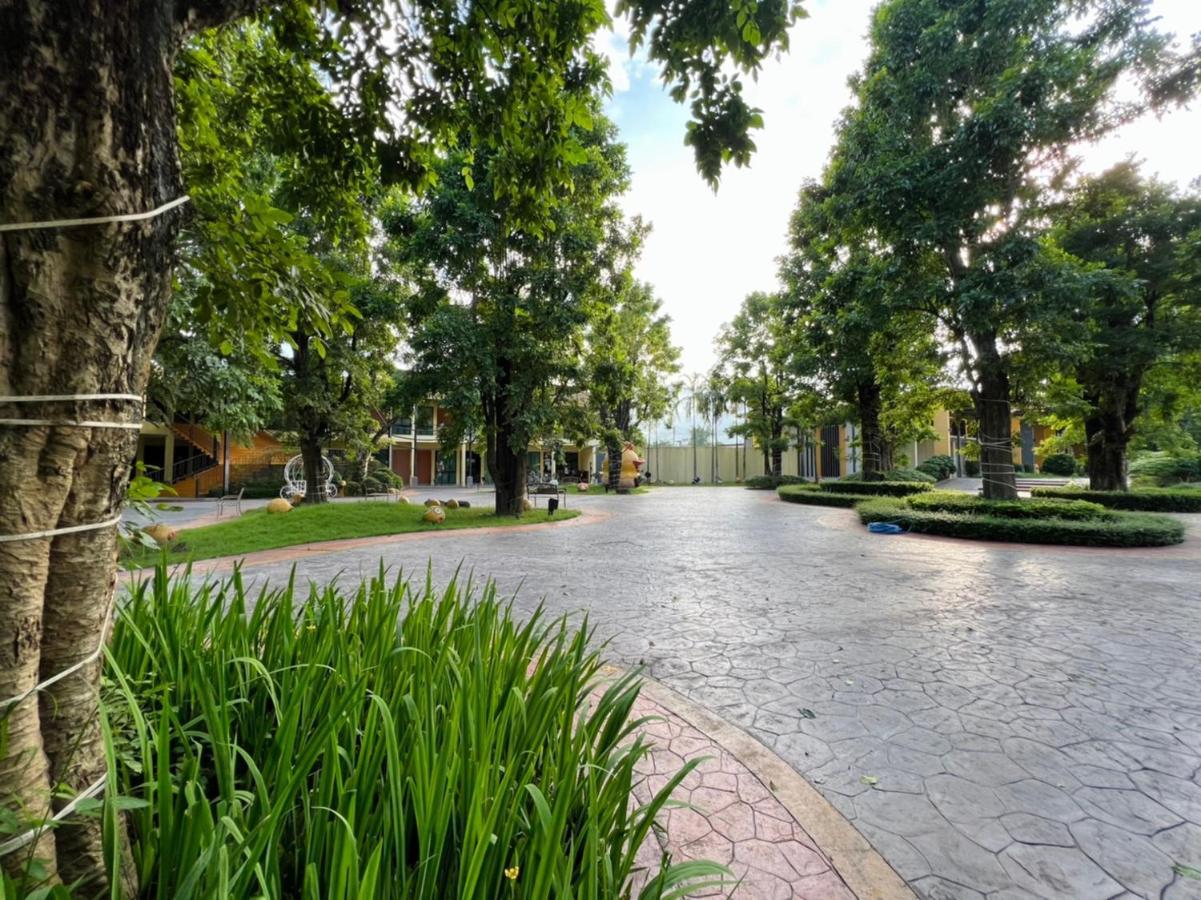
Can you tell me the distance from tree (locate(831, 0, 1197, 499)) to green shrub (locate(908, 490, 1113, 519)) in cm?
75

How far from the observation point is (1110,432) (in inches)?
471

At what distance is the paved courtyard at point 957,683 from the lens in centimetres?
173

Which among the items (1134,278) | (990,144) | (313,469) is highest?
(990,144)

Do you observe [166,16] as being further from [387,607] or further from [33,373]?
[387,607]

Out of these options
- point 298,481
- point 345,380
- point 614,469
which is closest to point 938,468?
point 614,469

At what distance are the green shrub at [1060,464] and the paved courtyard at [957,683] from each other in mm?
27167

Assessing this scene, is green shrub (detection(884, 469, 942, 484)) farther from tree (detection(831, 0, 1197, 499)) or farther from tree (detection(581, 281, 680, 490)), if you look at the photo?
tree (detection(581, 281, 680, 490))

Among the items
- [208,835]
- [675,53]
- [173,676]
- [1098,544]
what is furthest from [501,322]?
[1098,544]

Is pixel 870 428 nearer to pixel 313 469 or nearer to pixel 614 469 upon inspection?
pixel 614 469

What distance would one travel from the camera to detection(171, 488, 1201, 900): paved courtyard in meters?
1.73

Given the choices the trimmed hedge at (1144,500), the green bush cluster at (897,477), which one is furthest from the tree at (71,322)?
the green bush cluster at (897,477)

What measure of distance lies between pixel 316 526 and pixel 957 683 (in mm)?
9563

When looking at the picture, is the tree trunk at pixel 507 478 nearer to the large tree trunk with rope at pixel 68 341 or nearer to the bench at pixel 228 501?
the bench at pixel 228 501

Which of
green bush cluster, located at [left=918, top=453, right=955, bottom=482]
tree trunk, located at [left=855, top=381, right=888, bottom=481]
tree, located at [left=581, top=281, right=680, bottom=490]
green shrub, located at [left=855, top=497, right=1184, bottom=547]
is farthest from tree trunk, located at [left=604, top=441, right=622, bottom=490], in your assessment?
green bush cluster, located at [left=918, top=453, right=955, bottom=482]
